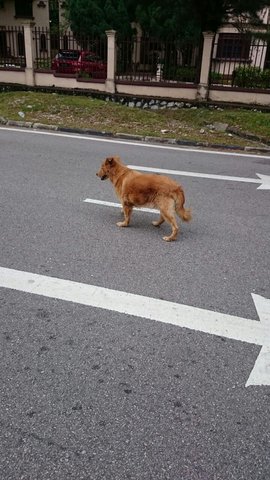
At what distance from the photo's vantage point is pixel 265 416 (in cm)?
241

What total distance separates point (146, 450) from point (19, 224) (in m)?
3.42

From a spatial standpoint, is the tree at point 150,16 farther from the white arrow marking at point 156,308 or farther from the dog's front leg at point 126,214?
the white arrow marking at point 156,308

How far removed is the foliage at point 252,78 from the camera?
14719mm

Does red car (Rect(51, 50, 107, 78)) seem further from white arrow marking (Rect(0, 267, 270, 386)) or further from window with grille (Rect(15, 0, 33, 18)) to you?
window with grille (Rect(15, 0, 33, 18))

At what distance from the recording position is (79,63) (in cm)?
1720

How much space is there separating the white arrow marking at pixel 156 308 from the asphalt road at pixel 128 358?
68 millimetres

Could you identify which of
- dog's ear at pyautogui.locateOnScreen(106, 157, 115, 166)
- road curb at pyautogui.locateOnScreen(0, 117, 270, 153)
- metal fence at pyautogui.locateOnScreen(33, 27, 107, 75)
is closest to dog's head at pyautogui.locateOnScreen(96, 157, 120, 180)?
dog's ear at pyautogui.locateOnScreen(106, 157, 115, 166)

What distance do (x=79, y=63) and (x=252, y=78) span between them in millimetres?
7414

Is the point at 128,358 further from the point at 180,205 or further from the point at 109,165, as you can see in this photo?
the point at 109,165

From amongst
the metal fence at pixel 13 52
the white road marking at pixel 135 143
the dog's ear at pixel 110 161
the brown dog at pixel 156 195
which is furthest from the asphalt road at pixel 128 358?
the metal fence at pixel 13 52

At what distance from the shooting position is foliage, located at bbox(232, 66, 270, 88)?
1472 cm

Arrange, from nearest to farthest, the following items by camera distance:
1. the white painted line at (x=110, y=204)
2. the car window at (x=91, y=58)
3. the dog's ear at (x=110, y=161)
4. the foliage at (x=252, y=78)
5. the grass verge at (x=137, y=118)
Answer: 1. the dog's ear at (x=110, y=161)
2. the white painted line at (x=110, y=204)
3. the grass verge at (x=137, y=118)
4. the foliage at (x=252, y=78)
5. the car window at (x=91, y=58)

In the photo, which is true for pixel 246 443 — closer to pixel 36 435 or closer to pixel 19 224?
pixel 36 435

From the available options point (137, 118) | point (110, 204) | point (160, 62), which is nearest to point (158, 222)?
point (110, 204)
